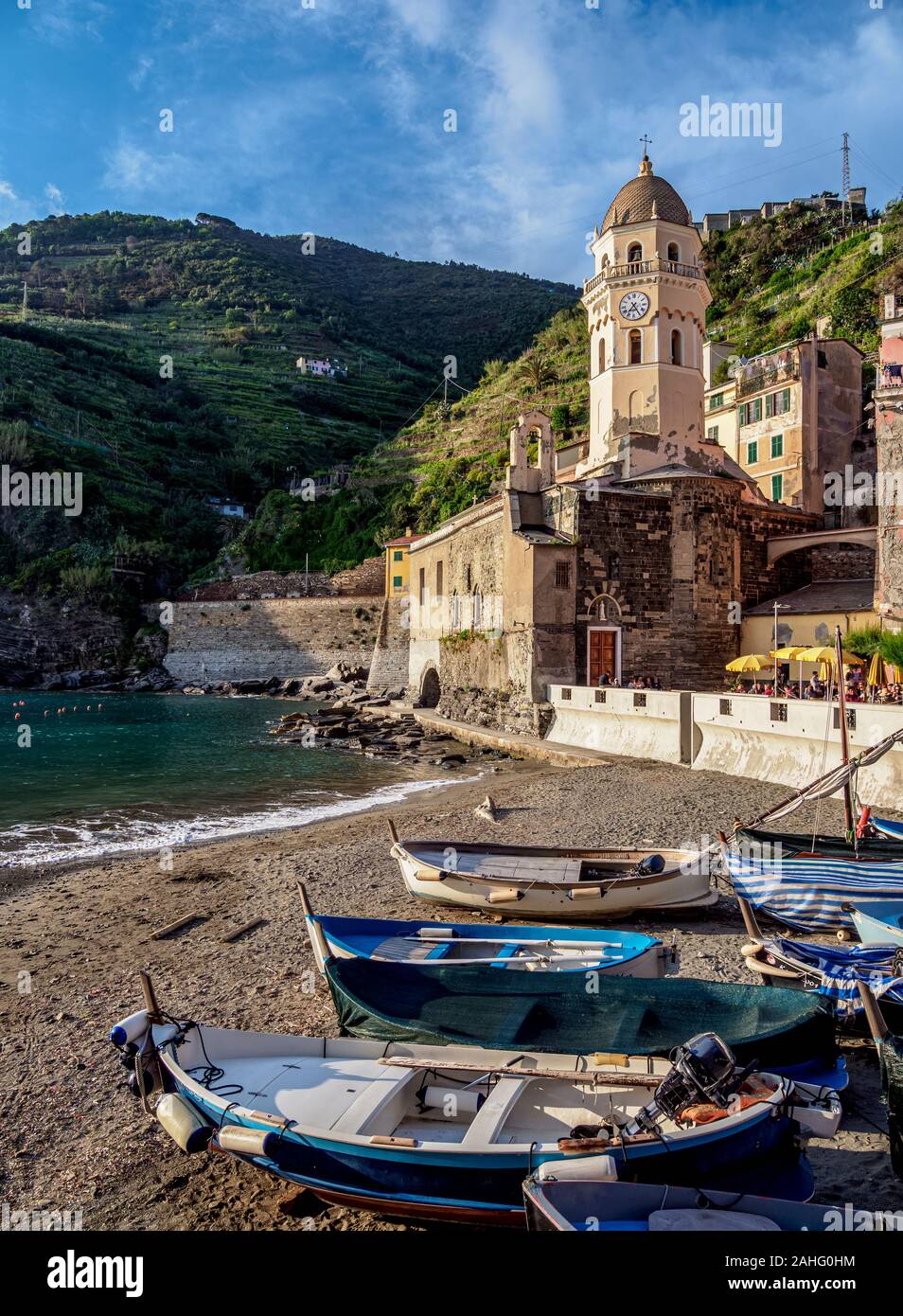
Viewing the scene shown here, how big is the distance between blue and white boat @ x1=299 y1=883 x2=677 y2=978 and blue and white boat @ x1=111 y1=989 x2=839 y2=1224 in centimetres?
146

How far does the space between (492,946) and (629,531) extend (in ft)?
68.2

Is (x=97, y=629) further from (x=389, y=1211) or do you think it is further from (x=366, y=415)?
(x=389, y=1211)

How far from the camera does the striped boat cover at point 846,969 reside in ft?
19.1

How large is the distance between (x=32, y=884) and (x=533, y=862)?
8.21m

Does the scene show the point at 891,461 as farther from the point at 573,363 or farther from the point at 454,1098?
the point at 573,363

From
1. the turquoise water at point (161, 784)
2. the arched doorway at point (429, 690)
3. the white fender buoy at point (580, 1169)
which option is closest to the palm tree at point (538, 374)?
the arched doorway at point (429, 690)

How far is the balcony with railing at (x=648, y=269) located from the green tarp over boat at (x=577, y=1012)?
97.6ft

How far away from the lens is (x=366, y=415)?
104 m

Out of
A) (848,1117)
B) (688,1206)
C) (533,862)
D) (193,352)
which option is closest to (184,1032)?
(688,1206)

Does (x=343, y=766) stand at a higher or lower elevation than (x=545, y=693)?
lower

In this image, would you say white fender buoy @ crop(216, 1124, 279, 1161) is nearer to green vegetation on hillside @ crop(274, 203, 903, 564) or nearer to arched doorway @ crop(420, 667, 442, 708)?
arched doorway @ crop(420, 667, 442, 708)

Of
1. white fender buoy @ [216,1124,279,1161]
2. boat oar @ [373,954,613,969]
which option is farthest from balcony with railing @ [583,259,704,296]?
white fender buoy @ [216,1124,279,1161]

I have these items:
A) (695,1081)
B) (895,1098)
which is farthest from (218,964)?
(895,1098)

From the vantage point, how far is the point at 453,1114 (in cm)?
454
